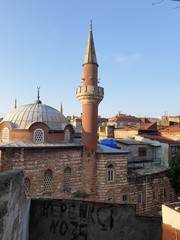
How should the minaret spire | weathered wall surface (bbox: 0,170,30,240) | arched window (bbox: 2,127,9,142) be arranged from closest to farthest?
weathered wall surface (bbox: 0,170,30,240)
arched window (bbox: 2,127,9,142)
the minaret spire

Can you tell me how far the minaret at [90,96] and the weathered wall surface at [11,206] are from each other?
31.0ft

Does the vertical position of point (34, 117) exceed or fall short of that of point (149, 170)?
it exceeds it

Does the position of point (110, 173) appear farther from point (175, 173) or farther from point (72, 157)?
point (175, 173)

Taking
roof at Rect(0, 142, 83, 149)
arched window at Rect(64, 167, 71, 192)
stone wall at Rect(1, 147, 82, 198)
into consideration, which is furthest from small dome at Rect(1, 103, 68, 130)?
arched window at Rect(64, 167, 71, 192)

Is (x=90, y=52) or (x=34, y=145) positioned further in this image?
(x=90, y=52)

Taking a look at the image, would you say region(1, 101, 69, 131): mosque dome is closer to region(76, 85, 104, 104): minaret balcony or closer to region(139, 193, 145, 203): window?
region(76, 85, 104, 104): minaret balcony

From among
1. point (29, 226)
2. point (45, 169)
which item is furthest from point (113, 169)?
point (29, 226)

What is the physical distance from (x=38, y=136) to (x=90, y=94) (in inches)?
184

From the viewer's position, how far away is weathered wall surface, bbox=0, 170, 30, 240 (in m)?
5.01

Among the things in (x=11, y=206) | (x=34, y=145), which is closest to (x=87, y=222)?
(x=11, y=206)

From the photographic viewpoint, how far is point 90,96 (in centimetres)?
1642

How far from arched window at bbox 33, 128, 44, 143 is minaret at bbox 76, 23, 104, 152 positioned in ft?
9.55

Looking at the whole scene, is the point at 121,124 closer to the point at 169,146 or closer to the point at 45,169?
the point at 169,146

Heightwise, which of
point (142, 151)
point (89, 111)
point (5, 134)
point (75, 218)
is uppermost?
point (89, 111)
